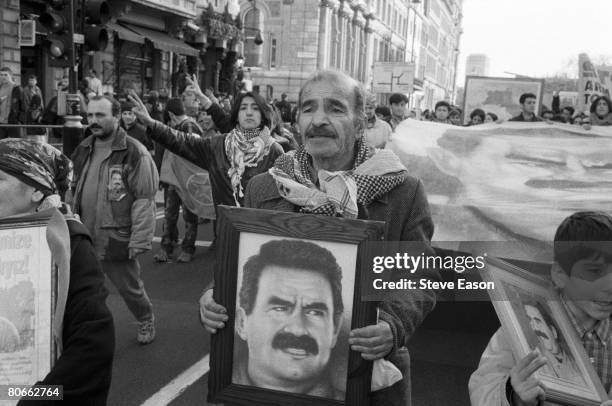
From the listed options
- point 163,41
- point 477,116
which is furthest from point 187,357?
point 163,41

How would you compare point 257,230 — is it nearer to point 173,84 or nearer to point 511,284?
point 511,284

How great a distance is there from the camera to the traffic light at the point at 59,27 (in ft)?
33.9

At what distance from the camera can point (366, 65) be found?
67.5 meters

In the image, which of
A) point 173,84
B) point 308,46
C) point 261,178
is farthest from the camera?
point 308,46

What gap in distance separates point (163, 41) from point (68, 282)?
2474 centimetres

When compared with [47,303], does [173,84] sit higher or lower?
higher

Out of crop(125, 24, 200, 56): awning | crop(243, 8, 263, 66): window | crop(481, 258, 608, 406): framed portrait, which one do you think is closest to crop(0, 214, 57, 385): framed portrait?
crop(481, 258, 608, 406): framed portrait

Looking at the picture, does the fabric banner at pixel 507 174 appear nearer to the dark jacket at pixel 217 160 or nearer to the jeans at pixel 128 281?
the dark jacket at pixel 217 160

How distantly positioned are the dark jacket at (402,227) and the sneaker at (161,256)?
600 cm

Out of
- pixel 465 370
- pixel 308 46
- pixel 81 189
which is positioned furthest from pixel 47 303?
pixel 308 46

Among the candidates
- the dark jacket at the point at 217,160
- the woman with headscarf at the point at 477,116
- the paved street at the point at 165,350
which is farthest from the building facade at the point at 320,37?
the dark jacket at the point at 217,160

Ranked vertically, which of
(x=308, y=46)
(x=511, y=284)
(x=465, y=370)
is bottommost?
(x=465, y=370)

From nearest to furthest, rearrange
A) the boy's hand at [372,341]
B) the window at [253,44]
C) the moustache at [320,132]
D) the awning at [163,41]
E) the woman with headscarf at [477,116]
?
the boy's hand at [372,341] → the moustache at [320,132] → the woman with headscarf at [477,116] → the awning at [163,41] → the window at [253,44]

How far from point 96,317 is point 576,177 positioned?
154 inches
